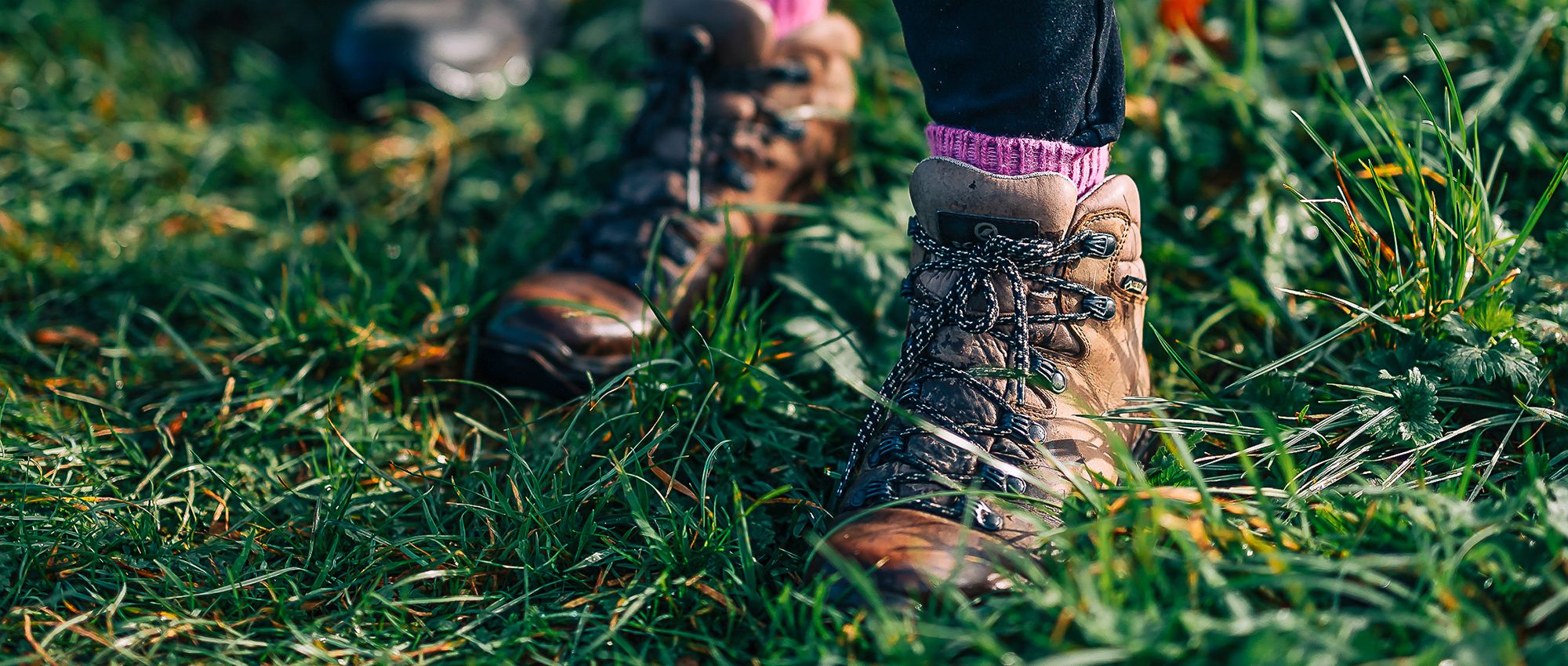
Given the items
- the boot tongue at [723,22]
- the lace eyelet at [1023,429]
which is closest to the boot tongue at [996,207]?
the lace eyelet at [1023,429]

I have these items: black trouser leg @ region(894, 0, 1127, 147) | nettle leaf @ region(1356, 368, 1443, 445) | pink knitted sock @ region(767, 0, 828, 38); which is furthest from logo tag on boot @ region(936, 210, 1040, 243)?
pink knitted sock @ region(767, 0, 828, 38)

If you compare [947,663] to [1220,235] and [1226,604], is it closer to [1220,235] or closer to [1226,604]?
[1226,604]

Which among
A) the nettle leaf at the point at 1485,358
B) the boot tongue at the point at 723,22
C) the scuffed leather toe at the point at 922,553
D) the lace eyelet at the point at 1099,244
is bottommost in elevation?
the scuffed leather toe at the point at 922,553

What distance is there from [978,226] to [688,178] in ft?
2.63

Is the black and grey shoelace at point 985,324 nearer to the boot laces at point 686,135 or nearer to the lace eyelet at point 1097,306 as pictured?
the lace eyelet at point 1097,306

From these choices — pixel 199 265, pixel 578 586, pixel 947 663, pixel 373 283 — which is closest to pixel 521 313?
pixel 373 283

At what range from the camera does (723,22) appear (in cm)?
206

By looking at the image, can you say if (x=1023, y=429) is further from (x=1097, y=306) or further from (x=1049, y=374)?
(x=1097, y=306)

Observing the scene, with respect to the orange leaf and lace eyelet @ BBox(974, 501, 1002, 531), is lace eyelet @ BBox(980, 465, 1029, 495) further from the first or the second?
the orange leaf

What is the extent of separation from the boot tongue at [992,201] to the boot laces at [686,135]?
0.67 meters

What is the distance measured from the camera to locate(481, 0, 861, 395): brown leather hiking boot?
6.05 feet

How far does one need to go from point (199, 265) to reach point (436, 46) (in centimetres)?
97

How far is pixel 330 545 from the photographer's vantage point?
59.8 inches

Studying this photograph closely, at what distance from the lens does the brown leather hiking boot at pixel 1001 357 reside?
1354 mm
